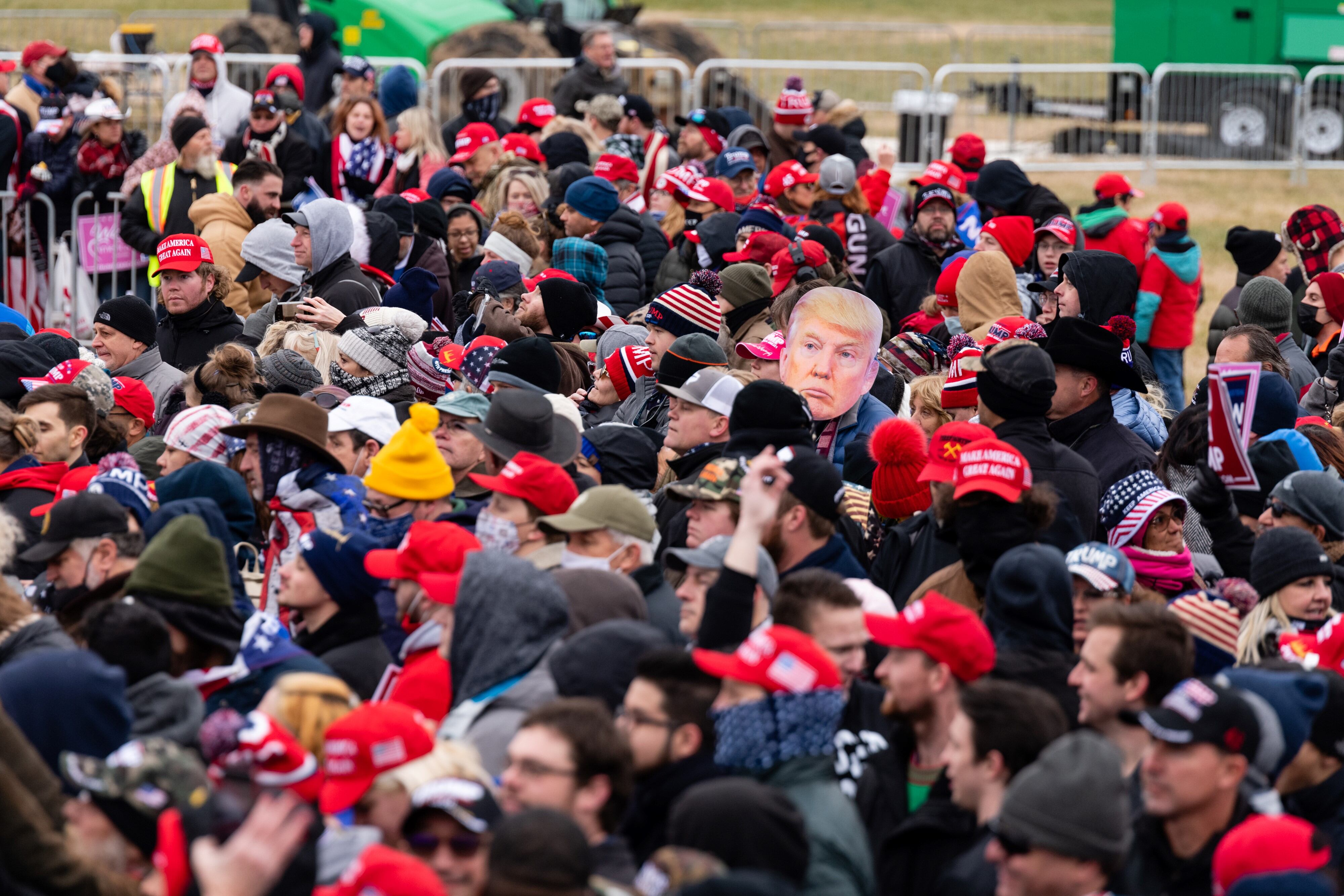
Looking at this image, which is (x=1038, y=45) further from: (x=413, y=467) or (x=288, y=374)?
(x=413, y=467)

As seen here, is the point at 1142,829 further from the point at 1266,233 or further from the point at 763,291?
the point at 1266,233

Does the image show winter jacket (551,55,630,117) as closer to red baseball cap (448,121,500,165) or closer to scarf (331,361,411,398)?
red baseball cap (448,121,500,165)

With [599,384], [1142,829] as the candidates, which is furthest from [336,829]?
[599,384]

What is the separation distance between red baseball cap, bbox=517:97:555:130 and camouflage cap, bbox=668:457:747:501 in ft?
28.4

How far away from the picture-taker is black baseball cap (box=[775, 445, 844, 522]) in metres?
5.23

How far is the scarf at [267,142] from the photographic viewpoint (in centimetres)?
1202

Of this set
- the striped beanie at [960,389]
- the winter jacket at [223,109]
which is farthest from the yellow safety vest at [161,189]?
the striped beanie at [960,389]

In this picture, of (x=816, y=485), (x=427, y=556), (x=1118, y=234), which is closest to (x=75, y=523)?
(x=427, y=556)

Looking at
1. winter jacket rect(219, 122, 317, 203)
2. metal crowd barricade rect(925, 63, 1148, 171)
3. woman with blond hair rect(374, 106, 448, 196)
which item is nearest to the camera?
winter jacket rect(219, 122, 317, 203)

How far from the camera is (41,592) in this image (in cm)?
541

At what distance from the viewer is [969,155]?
1269 cm

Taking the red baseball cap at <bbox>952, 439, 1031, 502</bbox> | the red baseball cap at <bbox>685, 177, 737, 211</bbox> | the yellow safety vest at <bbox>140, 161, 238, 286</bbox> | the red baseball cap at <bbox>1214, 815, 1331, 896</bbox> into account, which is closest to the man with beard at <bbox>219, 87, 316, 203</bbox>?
the yellow safety vest at <bbox>140, 161, 238, 286</bbox>

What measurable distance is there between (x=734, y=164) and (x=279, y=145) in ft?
12.2

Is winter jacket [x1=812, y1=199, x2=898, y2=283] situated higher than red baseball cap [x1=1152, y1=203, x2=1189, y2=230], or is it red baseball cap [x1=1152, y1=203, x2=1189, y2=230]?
red baseball cap [x1=1152, y1=203, x2=1189, y2=230]
